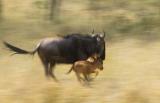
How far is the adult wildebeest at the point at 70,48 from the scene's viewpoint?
1036 cm

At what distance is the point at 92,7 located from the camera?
21.9 meters

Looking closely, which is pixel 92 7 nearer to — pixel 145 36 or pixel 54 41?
pixel 145 36

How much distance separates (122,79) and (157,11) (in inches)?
389

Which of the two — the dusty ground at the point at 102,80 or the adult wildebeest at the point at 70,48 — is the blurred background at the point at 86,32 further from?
the adult wildebeest at the point at 70,48

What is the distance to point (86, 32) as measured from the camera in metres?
18.9

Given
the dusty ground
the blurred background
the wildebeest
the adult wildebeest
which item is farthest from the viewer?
the adult wildebeest

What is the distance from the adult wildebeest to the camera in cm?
1036

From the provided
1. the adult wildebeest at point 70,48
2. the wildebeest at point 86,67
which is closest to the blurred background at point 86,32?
the wildebeest at point 86,67

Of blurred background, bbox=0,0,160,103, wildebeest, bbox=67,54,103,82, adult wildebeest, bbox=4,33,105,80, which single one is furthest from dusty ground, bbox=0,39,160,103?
adult wildebeest, bbox=4,33,105,80

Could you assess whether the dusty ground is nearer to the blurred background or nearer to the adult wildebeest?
the blurred background

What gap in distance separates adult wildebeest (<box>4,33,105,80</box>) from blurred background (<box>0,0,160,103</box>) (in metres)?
0.36

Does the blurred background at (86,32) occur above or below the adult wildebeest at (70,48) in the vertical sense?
below

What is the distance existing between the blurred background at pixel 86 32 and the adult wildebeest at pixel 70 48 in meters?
0.36

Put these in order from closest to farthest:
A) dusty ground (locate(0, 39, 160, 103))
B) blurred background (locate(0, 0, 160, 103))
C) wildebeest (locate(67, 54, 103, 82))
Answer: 1. dusty ground (locate(0, 39, 160, 103))
2. blurred background (locate(0, 0, 160, 103))
3. wildebeest (locate(67, 54, 103, 82))
